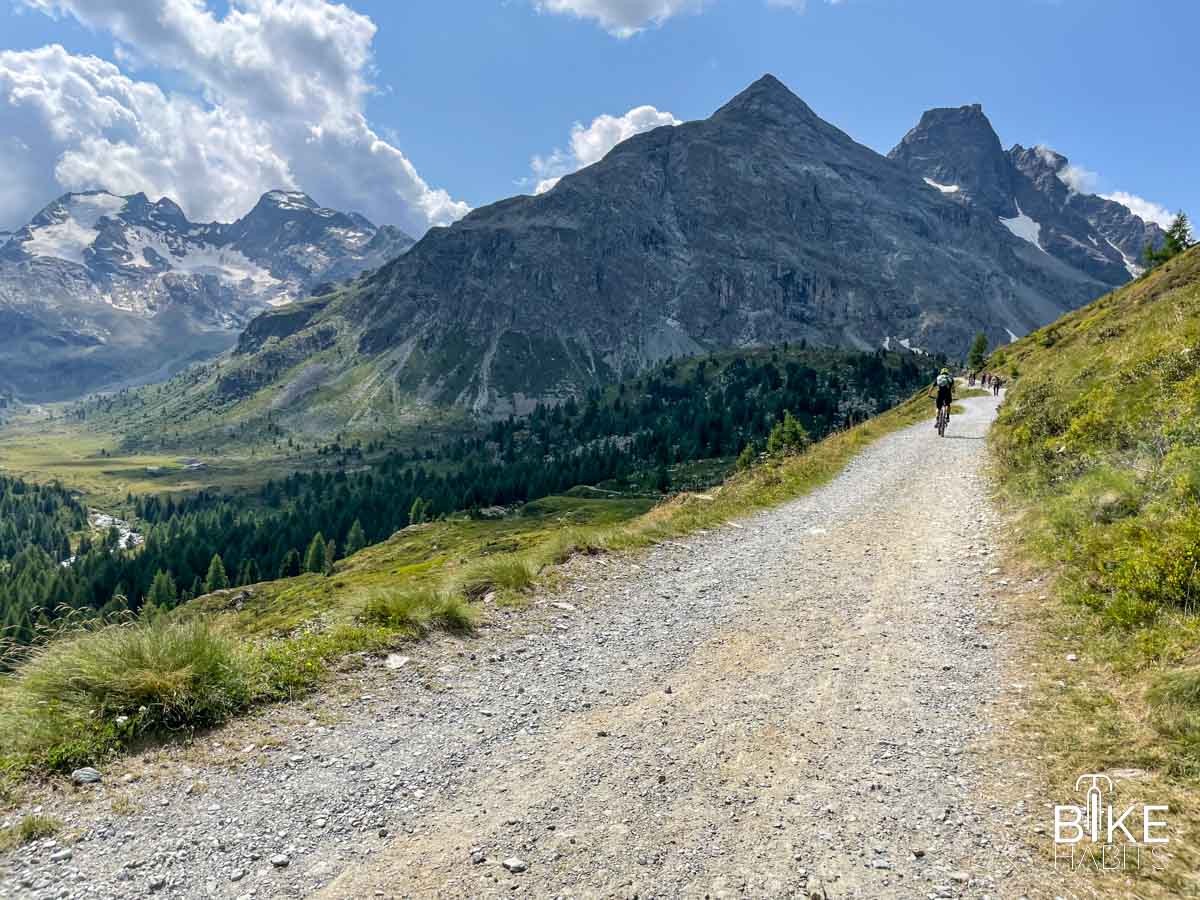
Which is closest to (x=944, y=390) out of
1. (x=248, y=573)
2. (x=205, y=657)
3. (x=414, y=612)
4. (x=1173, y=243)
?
(x=414, y=612)

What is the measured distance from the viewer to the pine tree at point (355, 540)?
166087 mm

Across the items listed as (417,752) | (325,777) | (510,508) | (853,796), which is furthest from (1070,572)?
(510,508)

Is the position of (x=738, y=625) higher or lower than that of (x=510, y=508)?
higher

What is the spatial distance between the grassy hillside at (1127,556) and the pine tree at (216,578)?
520ft

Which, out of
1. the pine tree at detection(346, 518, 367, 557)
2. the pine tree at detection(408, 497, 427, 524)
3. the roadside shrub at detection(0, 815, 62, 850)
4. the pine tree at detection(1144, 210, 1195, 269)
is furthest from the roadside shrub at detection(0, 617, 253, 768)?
the pine tree at detection(408, 497, 427, 524)

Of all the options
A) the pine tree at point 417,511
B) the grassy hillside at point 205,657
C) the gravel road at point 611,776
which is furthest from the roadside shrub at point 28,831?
the pine tree at point 417,511

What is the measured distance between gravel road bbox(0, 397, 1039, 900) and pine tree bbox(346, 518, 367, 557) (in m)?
168

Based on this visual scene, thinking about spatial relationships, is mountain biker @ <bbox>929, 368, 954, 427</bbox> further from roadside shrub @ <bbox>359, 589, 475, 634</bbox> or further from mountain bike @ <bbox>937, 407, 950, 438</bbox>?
roadside shrub @ <bbox>359, 589, 475, 634</bbox>

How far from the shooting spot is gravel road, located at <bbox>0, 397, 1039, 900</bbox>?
5.64 metres

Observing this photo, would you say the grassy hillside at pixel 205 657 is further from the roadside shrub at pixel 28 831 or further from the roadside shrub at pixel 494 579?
the roadside shrub at pixel 28 831

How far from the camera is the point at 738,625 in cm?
1170

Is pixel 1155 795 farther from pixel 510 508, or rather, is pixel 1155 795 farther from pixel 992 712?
pixel 510 508

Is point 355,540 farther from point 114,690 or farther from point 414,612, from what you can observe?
point 114,690

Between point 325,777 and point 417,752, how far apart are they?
1090mm
